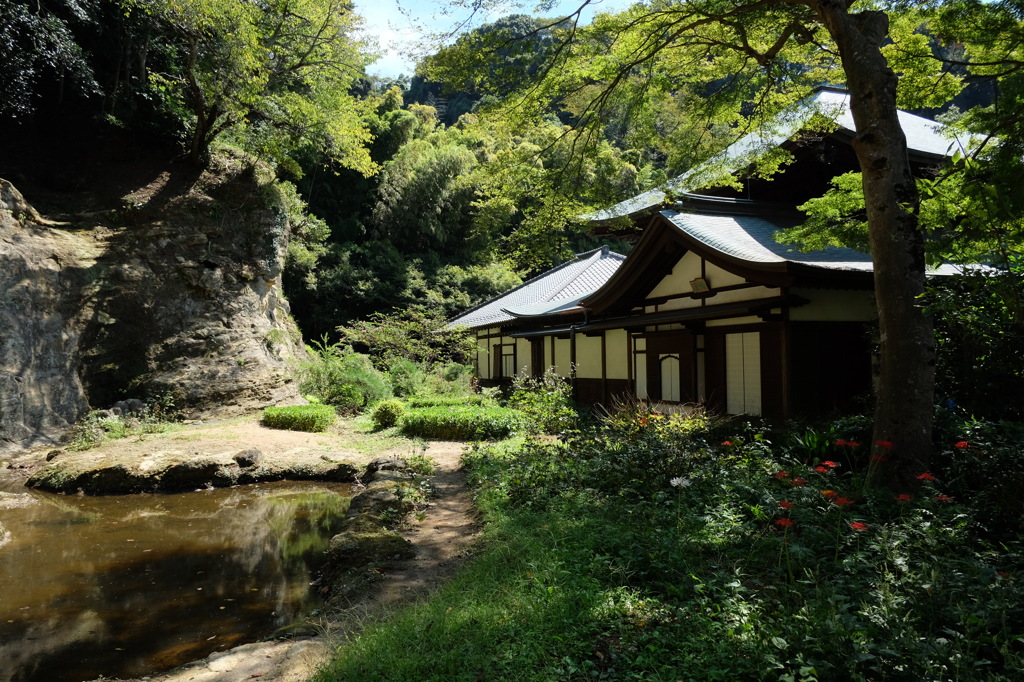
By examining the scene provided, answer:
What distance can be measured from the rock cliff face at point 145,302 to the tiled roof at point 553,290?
770 centimetres

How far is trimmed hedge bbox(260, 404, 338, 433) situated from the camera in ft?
43.0

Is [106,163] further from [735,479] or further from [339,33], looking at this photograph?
[735,479]

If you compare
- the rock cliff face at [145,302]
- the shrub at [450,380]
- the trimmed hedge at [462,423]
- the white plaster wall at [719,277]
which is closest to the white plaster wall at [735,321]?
the white plaster wall at [719,277]

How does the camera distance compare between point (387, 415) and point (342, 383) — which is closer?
point (387, 415)

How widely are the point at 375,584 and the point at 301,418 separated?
8.94 m

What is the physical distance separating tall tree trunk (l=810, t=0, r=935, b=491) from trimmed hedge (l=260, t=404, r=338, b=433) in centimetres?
1112

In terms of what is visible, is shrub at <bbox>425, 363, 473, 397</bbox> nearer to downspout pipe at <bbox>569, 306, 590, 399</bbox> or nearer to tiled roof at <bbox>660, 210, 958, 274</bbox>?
downspout pipe at <bbox>569, 306, 590, 399</bbox>

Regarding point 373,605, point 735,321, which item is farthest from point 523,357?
point 373,605

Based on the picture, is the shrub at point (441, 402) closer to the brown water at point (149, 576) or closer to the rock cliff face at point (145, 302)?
the rock cliff face at point (145, 302)

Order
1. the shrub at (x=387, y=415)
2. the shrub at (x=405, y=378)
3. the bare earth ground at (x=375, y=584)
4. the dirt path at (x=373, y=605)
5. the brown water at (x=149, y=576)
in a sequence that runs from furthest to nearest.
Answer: the shrub at (x=405, y=378), the shrub at (x=387, y=415), the brown water at (x=149, y=576), the bare earth ground at (x=375, y=584), the dirt path at (x=373, y=605)

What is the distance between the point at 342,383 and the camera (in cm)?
1636

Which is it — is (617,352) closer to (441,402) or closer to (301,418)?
(441,402)

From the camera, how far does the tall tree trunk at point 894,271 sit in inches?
205

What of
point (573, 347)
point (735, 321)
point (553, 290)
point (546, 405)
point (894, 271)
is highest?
point (553, 290)
